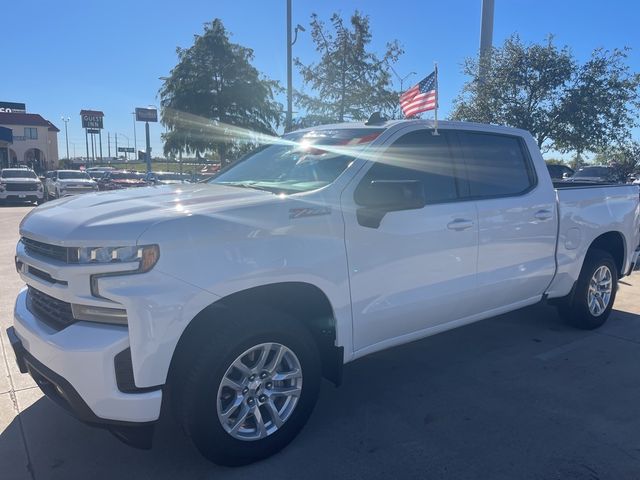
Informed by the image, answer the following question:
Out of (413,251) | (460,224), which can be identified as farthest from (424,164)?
(413,251)

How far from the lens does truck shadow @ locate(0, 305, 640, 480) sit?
2.96 metres

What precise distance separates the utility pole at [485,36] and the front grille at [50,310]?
42.6ft

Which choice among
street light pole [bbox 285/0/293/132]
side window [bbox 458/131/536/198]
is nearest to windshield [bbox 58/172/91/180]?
street light pole [bbox 285/0/293/132]

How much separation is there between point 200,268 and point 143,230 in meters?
0.32

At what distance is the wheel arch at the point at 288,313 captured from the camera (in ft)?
8.89

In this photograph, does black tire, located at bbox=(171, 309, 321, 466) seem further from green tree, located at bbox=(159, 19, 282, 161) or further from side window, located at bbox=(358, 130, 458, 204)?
green tree, located at bbox=(159, 19, 282, 161)

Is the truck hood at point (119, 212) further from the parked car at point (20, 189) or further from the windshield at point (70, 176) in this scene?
the windshield at point (70, 176)

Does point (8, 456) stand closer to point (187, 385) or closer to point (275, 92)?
point (187, 385)

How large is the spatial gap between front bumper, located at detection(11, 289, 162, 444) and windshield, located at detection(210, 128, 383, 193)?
53.8 inches

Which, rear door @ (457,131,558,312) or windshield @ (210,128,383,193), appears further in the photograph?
rear door @ (457,131,558,312)

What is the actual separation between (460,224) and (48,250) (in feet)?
8.62

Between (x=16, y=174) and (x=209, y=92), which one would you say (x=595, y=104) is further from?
(x=16, y=174)

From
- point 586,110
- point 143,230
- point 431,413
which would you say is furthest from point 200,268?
point 586,110

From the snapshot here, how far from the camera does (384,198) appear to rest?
313 centimetres
